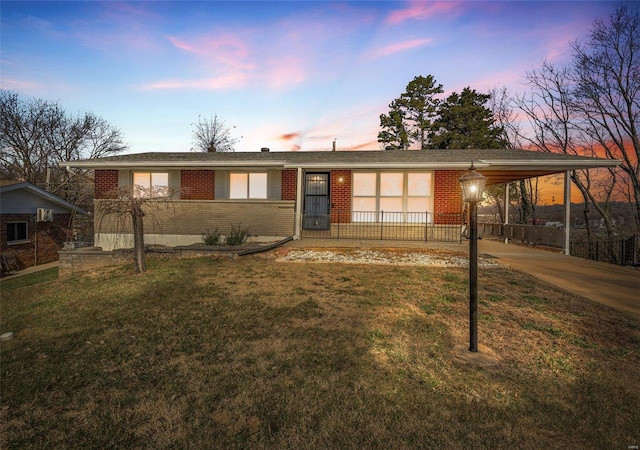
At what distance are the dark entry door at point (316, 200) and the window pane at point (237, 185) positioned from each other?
9.49ft

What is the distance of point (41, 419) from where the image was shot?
8.45ft

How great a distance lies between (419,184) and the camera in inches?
505

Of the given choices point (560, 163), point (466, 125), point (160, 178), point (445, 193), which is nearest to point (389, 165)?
point (445, 193)

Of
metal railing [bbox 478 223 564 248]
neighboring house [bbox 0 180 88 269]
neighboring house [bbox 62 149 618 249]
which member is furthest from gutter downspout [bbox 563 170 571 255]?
neighboring house [bbox 0 180 88 269]

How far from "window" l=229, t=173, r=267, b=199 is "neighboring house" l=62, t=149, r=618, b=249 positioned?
46mm

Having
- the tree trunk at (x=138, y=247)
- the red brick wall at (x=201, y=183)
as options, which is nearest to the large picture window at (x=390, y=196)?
the red brick wall at (x=201, y=183)

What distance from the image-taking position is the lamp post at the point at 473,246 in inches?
142

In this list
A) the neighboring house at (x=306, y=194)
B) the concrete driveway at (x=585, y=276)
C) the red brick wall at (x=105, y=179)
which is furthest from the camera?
the red brick wall at (x=105, y=179)

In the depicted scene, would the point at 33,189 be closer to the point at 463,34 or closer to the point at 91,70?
the point at 91,70

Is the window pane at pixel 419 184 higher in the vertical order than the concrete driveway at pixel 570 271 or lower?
higher

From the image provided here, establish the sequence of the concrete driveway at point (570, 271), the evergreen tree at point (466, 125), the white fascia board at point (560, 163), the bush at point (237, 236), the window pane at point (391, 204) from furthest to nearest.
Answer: the evergreen tree at point (466, 125) < the window pane at point (391, 204) < the bush at point (237, 236) < the white fascia board at point (560, 163) < the concrete driveway at point (570, 271)

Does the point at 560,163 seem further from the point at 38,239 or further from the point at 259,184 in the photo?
the point at 38,239

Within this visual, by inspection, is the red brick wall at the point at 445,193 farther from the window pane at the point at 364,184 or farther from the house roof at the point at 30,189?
the house roof at the point at 30,189

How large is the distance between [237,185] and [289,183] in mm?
2478
